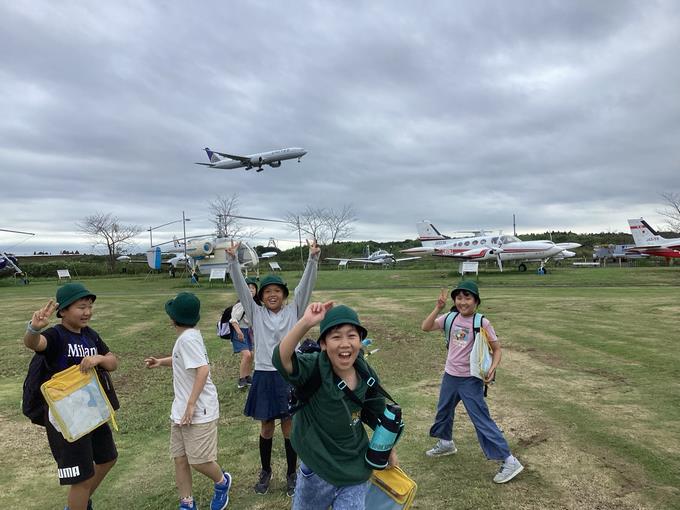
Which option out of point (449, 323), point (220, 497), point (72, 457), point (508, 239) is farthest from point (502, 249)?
point (72, 457)

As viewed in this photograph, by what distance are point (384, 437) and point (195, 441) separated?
1506mm

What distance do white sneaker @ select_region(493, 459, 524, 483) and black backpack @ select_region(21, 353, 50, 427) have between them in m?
3.38

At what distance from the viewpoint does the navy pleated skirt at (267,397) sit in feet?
11.6

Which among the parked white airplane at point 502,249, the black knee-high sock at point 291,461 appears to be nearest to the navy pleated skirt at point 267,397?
the black knee-high sock at point 291,461

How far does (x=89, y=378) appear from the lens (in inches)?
117

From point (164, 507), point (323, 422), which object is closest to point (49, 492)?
point (164, 507)

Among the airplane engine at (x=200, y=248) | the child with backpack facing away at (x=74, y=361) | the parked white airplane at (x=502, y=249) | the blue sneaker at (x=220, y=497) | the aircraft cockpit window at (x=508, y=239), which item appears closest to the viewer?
the child with backpack facing away at (x=74, y=361)

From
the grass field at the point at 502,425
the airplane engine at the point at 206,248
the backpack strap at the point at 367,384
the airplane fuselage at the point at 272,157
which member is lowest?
the grass field at the point at 502,425

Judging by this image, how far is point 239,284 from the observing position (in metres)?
3.64

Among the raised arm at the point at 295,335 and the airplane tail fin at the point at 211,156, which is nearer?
the raised arm at the point at 295,335

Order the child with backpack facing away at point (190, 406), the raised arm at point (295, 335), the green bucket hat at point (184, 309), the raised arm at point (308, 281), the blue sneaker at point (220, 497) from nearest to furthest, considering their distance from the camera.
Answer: the raised arm at point (295, 335), the child with backpack facing away at point (190, 406), the green bucket hat at point (184, 309), the blue sneaker at point (220, 497), the raised arm at point (308, 281)

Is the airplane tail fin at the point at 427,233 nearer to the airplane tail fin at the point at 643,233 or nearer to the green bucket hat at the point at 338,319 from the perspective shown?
the airplane tail fin at the point at 643,233

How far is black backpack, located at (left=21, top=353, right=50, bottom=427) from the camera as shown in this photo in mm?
2814

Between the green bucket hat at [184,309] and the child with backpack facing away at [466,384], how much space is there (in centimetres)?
199
